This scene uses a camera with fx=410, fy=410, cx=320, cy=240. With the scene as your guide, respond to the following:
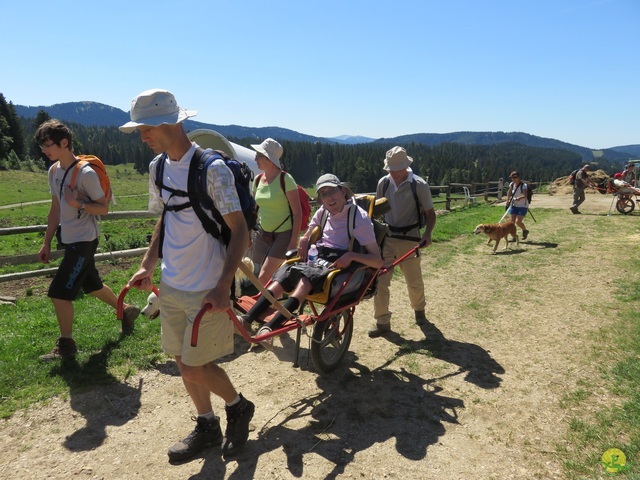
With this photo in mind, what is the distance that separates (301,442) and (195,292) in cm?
159

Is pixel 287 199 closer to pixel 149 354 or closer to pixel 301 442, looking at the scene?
pixel 149 354

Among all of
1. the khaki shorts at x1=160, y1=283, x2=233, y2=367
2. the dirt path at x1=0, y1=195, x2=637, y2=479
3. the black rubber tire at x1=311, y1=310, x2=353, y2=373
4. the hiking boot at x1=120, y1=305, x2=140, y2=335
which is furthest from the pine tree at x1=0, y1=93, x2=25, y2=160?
the khaki shorts at x1=160, y1=283, x2=233, y2=367

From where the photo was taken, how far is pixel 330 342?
4395 millimetres

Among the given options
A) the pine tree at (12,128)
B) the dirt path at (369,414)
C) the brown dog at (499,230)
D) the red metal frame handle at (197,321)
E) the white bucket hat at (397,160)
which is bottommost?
the dirt path at (369,414)

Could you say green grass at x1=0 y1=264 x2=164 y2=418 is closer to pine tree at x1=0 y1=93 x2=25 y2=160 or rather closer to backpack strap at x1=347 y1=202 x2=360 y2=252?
backpack strap at x1=347 y1=202 x2=360 y2=252

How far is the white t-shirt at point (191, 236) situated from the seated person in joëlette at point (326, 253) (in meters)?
1.08

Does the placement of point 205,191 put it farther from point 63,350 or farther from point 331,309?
point 63,350

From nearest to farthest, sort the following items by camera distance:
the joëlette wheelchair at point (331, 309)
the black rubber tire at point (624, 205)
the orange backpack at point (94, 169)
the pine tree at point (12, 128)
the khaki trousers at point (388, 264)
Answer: the joëlette wheelchair at point (331, 309) < the orange backpack at point (94, 169) < the khaki trousers at point (388, 264) < the black rubber tire at point (624, 205) < the pine tree at point (12, 128)

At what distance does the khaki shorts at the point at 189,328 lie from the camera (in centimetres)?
273

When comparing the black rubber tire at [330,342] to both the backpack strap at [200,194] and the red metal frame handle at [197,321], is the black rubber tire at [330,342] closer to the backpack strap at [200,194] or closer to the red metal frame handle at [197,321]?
the red metal frame handle at [197,321]

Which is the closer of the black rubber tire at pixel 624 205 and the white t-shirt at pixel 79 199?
the white t-shirt at pixel 79 199

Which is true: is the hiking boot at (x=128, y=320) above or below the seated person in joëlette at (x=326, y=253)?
below

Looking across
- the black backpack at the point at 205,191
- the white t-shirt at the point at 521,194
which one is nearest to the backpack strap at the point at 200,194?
the black backpack at the point at 205,191

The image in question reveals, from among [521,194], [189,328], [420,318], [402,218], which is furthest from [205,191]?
[521,194]
